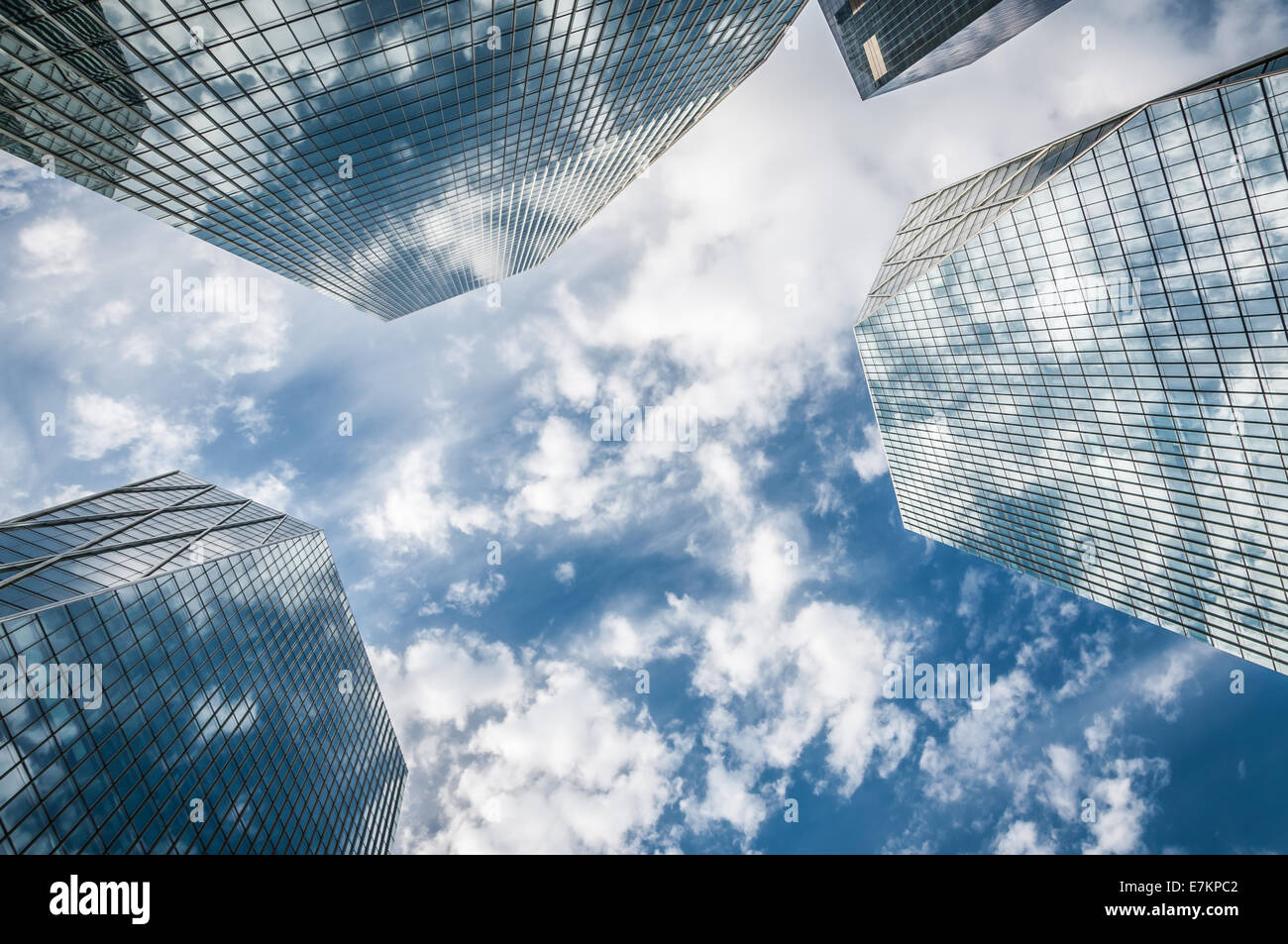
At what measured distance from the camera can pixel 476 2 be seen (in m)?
28.7

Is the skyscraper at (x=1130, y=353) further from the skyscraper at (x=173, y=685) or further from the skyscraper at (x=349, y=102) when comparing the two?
the skyscraper at (x=173, y=685)

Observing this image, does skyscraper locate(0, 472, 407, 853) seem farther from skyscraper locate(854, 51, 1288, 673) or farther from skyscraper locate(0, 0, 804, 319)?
skyscraper locate(854, 51, 1288, 673)

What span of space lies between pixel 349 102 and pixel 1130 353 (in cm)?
6121

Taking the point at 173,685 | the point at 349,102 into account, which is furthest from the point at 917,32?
the point at 173,685

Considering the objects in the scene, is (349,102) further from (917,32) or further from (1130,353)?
(917,32)

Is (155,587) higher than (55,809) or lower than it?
higher

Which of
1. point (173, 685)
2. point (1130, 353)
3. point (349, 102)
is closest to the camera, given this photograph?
point (349, 102)

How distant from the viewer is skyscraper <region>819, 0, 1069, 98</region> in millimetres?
104438

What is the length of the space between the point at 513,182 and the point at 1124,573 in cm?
7792

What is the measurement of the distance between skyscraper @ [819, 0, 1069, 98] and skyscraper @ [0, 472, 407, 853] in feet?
465

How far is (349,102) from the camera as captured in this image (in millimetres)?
31828
